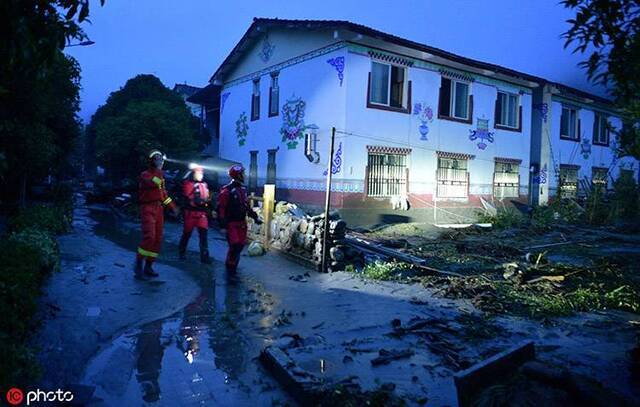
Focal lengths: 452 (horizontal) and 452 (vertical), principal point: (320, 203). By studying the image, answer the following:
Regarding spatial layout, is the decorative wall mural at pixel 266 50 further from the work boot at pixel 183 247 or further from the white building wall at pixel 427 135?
the work boot at pixel 183 247

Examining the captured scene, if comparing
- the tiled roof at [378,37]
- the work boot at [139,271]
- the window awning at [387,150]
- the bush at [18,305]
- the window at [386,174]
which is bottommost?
the work boot at [139,271]

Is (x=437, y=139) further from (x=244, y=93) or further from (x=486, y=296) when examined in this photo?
(x=486, y=296)

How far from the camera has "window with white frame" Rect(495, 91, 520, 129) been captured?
19.1 metres

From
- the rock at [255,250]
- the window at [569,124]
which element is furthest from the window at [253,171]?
the window at [569,124]

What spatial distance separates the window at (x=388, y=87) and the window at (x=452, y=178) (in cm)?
285

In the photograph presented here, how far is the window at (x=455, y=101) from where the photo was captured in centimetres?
1702

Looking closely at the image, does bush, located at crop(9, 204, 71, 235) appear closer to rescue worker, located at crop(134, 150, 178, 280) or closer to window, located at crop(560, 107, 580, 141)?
rescue worker, located at crop(134, 150, 178, 280)

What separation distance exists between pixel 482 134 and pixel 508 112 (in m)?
2.29

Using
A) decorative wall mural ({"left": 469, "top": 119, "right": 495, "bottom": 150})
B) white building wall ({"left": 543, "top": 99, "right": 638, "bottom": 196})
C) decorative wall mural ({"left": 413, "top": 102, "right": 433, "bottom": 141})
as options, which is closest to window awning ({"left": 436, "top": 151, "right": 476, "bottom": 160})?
decorative wall mural ({"left": 469, "top": 119, "right": 495, "bottom": 150})

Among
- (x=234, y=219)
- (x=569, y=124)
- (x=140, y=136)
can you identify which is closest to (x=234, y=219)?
(x=234, y=219)

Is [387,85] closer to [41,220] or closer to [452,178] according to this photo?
[452,178]

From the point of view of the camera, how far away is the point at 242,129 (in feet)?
66.5

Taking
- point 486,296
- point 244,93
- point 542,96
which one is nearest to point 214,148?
point 244,93

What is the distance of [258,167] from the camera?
19.1 meters
